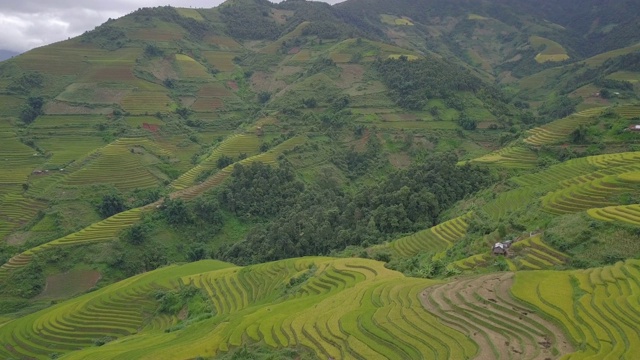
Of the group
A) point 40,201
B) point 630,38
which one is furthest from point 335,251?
point 630,38

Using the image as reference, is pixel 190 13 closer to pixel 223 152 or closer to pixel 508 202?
pixel 223 152

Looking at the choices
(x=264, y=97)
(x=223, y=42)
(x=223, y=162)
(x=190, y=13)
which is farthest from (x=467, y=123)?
(x=190, y=13)

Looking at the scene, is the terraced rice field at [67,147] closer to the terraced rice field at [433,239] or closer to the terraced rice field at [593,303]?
the terraced rice field at [433,239]

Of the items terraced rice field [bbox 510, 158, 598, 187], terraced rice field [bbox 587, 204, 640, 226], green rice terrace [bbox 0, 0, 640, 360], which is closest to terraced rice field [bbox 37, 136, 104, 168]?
green rice terrace [bbox 0, 0, 640, 360]

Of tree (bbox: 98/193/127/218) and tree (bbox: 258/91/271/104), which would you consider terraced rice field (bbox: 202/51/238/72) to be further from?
tree (bbox: 98/193/127/218)

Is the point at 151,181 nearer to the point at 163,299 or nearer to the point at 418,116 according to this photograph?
the point at 163,299

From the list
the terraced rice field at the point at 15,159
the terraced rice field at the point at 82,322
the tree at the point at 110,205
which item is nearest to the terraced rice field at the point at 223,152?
the tree at the point at 110,205
